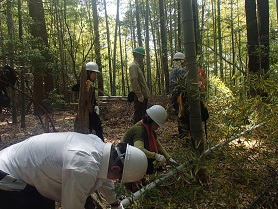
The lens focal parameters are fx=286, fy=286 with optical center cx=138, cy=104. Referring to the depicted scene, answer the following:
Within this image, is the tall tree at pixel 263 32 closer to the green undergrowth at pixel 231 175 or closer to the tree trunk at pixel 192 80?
the green undergrowth at pixel 231 175

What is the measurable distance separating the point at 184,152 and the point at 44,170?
1.64 m

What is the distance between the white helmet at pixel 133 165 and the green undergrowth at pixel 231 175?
1.24 feet

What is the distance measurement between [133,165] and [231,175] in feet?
4.19

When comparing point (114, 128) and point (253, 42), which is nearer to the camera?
point (253, 42)

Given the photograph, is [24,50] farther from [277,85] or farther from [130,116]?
[277,85]

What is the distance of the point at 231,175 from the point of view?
2887 millimetres

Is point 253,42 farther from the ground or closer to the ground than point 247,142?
farther from the ground

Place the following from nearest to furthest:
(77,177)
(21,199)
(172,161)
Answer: (77,177), (21,199), (172,161)

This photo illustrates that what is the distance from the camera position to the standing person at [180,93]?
3.12m

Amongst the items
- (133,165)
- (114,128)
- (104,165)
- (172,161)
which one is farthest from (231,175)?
(114,128)

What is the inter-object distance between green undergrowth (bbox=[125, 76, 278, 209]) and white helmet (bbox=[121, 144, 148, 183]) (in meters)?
0.38

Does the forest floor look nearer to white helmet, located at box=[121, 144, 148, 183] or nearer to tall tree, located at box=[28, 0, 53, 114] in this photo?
tall tree, located at box=[28, 0, 53, 114]

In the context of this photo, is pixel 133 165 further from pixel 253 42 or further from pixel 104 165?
pixel 253 42

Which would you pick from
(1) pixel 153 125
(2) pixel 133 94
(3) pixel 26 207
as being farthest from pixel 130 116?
(3) pixel 26 207
